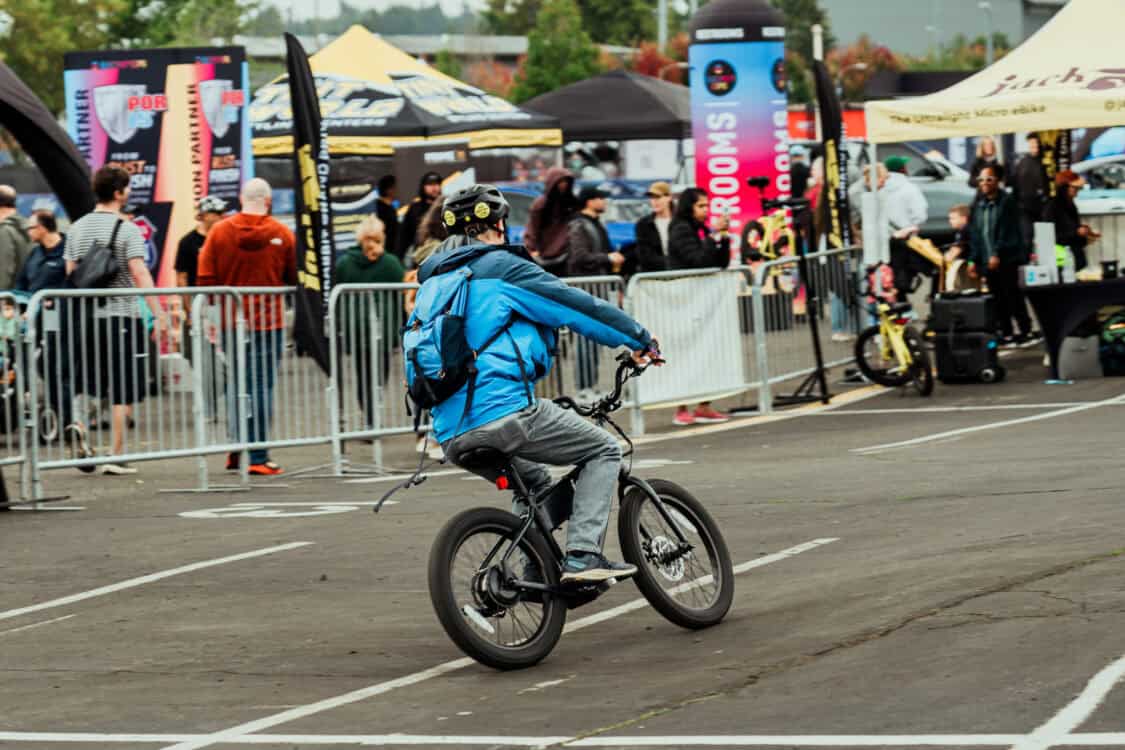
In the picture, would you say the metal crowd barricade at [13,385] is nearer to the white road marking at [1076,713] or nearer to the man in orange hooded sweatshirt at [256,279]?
the man in orange hooded sweatshirt at [256,279]

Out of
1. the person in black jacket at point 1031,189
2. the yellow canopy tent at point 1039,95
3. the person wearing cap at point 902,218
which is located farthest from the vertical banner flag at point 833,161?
the person in black jacket at point 1031,189

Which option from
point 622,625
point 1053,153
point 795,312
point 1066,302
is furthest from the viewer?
point 1053,153

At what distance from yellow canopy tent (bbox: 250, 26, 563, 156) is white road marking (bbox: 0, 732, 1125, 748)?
21.0 m

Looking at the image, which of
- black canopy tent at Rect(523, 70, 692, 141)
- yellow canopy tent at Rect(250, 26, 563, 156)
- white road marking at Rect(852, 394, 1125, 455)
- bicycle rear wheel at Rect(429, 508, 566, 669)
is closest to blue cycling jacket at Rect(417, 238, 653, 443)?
bicycle rear wheel at Rect(429, 508, 566, 669)

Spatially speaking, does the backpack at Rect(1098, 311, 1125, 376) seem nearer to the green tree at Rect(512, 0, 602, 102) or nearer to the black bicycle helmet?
the black bicycle helmet

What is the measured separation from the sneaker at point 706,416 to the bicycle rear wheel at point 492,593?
9.73m

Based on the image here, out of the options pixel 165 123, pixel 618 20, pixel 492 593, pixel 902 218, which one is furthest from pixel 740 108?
pixel 618 20

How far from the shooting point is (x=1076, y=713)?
6.44 metres

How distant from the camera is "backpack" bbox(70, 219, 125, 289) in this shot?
578 inches

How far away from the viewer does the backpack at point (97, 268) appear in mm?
14680

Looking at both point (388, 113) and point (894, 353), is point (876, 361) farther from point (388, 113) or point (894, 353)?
point (388, 113)

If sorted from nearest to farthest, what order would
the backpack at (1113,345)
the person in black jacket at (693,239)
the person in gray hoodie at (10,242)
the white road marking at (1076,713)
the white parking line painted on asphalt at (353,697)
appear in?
the white road marking at (1076,713) < the white parking line painted on asphalt at (353,697) < the person in black jacket at (693,239) < the person in gray hoodie at (10,242) < the backpack at (1113,345)

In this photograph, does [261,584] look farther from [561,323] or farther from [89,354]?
[89,354]

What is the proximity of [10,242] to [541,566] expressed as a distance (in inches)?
433
